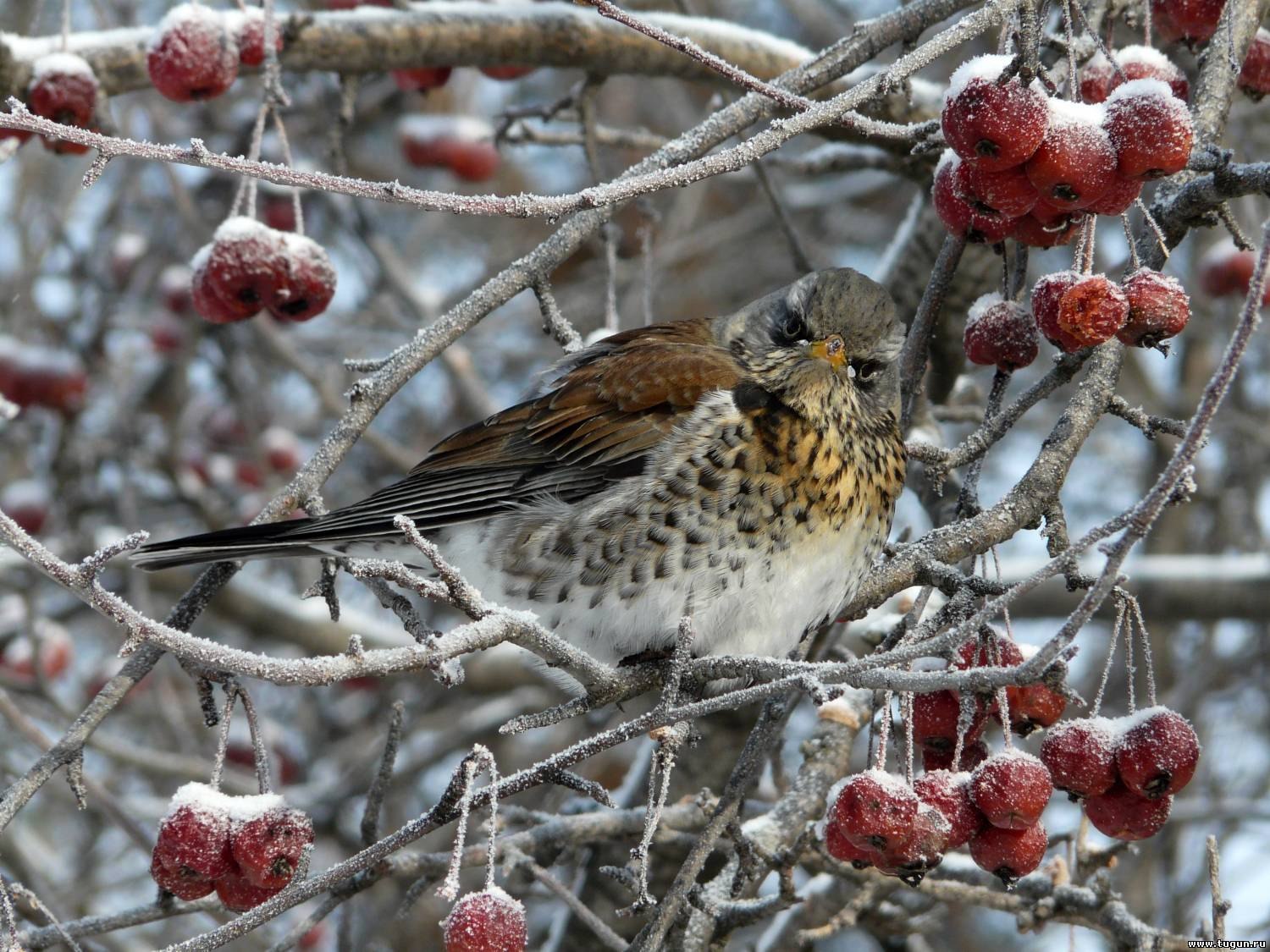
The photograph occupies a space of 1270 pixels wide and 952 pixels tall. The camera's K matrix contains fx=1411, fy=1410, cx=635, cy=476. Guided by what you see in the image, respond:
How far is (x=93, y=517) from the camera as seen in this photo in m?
5.46

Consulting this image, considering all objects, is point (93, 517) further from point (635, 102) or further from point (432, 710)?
point (635, 102)

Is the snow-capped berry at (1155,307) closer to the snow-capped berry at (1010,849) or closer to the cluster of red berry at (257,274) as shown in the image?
the snow-capped berry at (1010,849)

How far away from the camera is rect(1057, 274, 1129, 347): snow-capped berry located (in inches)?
81.6

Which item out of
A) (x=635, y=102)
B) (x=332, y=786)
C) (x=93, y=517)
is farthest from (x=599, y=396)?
(x=635, y=102)

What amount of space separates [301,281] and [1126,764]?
181 cm

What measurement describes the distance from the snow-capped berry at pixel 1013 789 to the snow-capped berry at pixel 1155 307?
25.9 inches

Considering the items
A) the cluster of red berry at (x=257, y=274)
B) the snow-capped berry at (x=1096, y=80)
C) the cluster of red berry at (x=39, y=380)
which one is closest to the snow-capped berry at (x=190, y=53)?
the cluster of red berry at (x=257, y=274)

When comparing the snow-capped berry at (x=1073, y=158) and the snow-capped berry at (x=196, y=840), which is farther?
the snow-capped berry at (x=196, y=840)

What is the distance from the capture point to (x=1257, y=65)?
266 cm

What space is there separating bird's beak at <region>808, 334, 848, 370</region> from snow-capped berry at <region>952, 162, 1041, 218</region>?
0.85 meters

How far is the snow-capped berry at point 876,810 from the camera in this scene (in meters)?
1.95

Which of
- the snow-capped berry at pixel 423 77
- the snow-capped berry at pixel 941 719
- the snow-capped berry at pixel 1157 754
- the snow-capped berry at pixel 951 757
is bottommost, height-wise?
the snow-capped berry at pixel 1157 754

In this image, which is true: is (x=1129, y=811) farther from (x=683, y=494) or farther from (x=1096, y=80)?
(x=1096, y=80)

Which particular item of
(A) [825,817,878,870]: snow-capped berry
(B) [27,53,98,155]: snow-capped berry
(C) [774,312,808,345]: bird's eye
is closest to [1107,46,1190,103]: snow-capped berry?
(C) [774,312,808,345]: bird's eye
